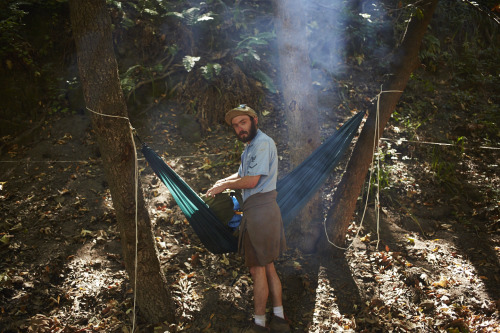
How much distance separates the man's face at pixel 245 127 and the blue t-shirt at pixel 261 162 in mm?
36

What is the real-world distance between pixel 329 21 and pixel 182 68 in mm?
2826

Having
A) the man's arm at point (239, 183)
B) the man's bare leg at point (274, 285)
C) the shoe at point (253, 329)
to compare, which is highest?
the man's arm at point (239, 183)

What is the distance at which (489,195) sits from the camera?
345 cm

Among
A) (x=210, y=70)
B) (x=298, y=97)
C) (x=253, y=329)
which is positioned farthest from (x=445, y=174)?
(x=210, y=70)

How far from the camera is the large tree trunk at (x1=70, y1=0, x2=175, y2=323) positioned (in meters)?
1.72

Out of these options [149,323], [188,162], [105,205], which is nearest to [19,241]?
[105,205]

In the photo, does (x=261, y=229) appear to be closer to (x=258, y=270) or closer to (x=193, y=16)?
(x=258, y=270)

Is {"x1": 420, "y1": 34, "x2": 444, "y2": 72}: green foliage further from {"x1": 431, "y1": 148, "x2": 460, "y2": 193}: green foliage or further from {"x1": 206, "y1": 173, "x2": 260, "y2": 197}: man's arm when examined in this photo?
{"x1": 206, "y1": 173, "x2": 260, "y2": 197}: man's arm

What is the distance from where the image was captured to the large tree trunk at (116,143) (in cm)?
172

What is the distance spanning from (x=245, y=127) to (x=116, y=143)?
31.3 inches

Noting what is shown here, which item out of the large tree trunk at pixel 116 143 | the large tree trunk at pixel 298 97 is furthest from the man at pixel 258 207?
the large tree trunk at pixel 298 97

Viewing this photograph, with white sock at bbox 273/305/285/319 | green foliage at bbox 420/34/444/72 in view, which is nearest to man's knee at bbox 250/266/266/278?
white sock at bbox 273/305/285/319

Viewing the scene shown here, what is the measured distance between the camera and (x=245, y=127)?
6.79ft

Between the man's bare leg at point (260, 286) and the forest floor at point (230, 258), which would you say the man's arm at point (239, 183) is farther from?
the forest floor at point (230, 258)
